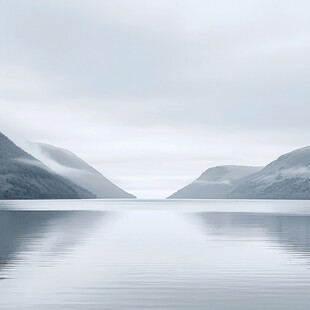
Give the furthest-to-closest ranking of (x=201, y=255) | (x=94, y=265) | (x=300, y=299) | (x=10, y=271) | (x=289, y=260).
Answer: (x=201, y=255), (x=289, y=260), (x=94, y=265), (x=10, y=271), (x=300, y=299)

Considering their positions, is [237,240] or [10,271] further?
[237,240]

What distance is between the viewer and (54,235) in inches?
3282

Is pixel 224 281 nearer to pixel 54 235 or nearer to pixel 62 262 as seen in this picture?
pixel 62 262

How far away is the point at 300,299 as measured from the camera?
1321 inches

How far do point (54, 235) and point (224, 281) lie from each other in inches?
1807

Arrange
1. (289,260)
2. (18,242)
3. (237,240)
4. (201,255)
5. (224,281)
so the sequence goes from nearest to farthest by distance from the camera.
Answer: (224,281), (289,260), (201,255), (18,242), (237,240)

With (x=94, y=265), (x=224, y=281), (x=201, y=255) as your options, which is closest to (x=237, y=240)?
(x=201, y=255)

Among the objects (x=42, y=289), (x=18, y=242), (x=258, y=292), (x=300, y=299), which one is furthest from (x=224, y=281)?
(x=18, y=242)

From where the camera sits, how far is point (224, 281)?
40594mm

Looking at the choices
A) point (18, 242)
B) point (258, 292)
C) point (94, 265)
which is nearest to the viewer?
point (258, 292)

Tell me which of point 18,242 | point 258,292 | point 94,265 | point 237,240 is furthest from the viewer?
point 237,240

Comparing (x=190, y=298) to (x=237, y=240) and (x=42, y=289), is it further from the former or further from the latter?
(x=237, y=240)

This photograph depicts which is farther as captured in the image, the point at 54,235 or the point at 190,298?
the point at 54,235

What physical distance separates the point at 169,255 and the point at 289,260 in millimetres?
10566
